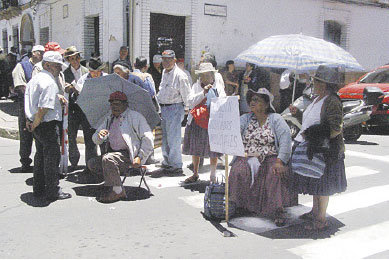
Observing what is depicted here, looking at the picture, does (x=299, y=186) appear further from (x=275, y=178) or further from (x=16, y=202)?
(x=16, y=202)

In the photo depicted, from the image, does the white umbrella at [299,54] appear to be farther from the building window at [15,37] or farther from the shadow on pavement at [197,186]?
the building window at [15,37]

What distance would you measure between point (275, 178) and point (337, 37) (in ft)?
47.0

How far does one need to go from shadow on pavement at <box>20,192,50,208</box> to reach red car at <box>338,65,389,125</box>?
8652 mm

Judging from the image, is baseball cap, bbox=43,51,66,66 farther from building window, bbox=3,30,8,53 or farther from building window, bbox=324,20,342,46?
building window, bbox=3,30,8,53

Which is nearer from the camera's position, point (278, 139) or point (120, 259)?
point (120, 259)

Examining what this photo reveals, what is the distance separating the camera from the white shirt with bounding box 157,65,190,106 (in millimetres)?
7023

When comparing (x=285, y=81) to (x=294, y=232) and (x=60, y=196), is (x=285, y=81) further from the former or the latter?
(x=60, y=196)

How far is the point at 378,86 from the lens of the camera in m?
11.7

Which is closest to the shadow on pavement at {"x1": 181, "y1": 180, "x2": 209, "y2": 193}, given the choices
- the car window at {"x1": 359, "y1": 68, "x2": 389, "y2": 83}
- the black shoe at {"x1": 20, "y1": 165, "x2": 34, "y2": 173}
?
the black shoe at {"x1": 20, "y1": 165, "x2": 34, "y2": 173}

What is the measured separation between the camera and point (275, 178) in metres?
4.77

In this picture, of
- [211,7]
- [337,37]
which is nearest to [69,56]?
[211,7]

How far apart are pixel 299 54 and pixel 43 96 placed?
3.02 m

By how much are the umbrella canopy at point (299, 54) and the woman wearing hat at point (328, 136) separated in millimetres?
229

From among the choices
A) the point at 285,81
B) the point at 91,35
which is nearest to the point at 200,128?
the point at 285,81
